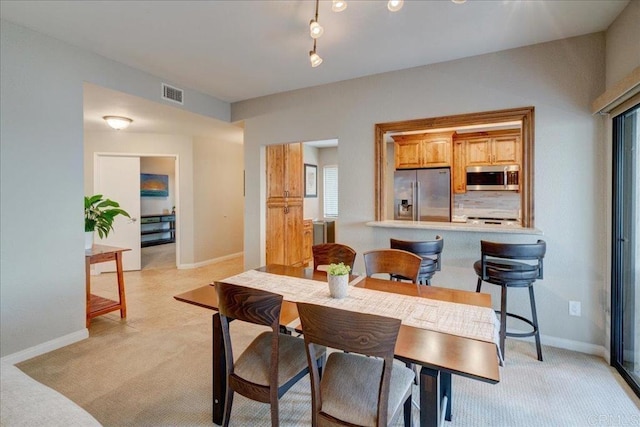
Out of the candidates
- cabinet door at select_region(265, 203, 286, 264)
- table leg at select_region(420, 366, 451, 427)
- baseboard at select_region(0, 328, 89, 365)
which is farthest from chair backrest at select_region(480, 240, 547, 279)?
baseboard at select_region(0, 328, 89, 365)

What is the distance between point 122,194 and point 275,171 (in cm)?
289

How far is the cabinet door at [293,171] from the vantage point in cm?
491

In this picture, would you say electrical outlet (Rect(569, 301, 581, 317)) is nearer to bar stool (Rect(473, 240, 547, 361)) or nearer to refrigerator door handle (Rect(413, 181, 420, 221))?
bar stool (Rect(473, 240, 547, 361))

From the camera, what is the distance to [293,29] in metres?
2.62

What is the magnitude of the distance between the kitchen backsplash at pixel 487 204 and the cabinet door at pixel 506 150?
646mm

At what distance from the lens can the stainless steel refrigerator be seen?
4.99m

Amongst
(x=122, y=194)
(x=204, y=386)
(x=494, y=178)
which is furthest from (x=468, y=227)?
(x=122, y=194)

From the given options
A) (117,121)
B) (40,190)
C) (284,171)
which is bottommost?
(40,190)

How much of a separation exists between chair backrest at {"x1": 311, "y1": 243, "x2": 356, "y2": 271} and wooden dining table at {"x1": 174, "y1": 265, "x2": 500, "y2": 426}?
481mm

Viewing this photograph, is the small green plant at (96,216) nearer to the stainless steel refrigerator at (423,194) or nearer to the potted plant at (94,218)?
the potted plant at (94,218)

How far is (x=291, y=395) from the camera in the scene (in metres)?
2.08

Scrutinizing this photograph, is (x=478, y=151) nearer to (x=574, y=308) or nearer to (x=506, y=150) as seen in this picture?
(x=506, y=150)

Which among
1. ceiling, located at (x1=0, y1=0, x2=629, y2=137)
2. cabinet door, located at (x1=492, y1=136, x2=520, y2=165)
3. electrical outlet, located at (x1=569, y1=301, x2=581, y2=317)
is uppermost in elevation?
ceiling, located at (x1=0, y1=0, x2=629, y2=137)

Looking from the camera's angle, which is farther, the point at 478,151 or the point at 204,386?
the point at 478,151
